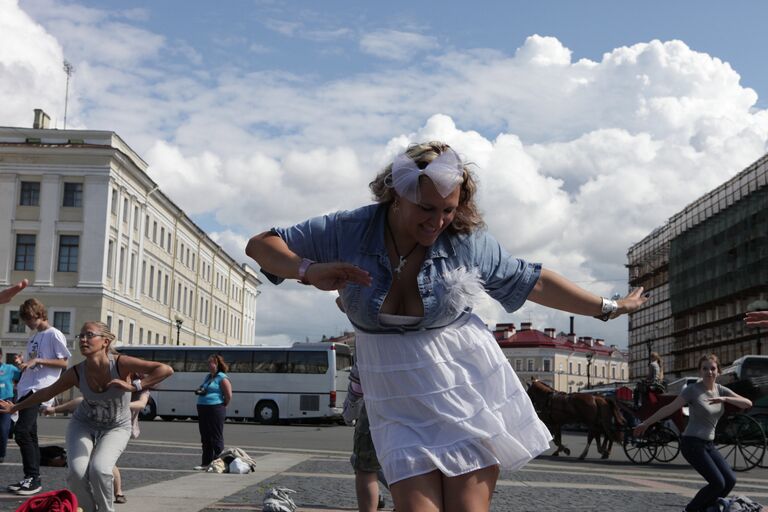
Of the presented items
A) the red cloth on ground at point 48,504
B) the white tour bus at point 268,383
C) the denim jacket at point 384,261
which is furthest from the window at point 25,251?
the denim jacket at point 384,261

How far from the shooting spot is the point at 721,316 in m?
78.4

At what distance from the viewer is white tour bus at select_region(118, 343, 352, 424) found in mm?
36938

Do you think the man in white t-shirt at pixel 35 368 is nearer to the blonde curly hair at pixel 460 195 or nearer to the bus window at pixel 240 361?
the blonde curly hair at pixel 460 195

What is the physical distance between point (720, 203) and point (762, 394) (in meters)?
57.7

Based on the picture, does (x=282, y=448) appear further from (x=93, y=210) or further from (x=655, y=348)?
(x=655, y=348)

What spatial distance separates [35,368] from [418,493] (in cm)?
722

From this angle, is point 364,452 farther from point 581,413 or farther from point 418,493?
point 581,413

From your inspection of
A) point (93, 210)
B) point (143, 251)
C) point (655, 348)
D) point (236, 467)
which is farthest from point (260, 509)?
point (655, 348)

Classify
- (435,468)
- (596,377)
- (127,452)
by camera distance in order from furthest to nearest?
(596,377) → (127,452) → (435,468)

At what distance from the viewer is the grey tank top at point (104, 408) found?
21.8 feet

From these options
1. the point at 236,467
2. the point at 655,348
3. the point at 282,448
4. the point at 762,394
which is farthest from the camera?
the point at 655,348

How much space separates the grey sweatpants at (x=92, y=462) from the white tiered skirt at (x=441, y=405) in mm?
3419

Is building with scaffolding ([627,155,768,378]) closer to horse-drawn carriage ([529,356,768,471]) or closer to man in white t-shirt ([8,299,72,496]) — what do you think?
horse-drawn carriage ([529,356,768,471])

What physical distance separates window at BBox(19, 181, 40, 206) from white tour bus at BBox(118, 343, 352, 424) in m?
27.2
